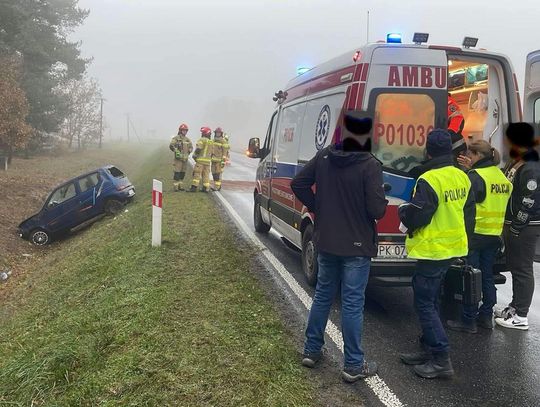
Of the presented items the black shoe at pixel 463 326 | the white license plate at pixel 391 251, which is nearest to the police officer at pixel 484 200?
the black shoe at pixel 463 326

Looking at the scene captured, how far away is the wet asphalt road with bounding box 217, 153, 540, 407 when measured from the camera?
321 centimetres

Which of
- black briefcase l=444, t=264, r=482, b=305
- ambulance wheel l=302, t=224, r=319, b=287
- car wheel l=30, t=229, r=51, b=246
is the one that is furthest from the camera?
car wheel l=30, t=229, r=51, b=246

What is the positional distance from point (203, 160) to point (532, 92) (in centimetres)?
829

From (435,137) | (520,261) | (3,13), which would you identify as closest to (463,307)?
(520,261)

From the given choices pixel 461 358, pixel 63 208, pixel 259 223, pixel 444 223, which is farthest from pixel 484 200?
pixel 63 208

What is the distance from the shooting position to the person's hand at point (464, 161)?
14.4ft

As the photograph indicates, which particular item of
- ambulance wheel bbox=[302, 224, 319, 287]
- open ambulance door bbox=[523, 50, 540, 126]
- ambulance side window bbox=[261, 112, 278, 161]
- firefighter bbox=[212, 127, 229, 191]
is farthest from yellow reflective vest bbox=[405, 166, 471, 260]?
firefighter bbox=[212, 127, 229, 191]

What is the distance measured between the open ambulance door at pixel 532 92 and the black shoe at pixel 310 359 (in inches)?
177

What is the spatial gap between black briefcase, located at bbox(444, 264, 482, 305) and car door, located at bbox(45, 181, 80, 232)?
9501 mm

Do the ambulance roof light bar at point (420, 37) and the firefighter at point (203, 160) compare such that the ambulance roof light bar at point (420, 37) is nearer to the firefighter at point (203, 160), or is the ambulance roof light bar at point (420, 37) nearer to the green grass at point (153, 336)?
the green grass at point (153, 336)

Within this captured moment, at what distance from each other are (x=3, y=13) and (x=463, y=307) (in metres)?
20.8

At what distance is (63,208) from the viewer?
11109 millimetres

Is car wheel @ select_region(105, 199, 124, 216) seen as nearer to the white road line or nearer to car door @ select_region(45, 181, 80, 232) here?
car door @ select_region(45, 181, 80, 232)

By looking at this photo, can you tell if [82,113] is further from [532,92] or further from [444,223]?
[444,223]
